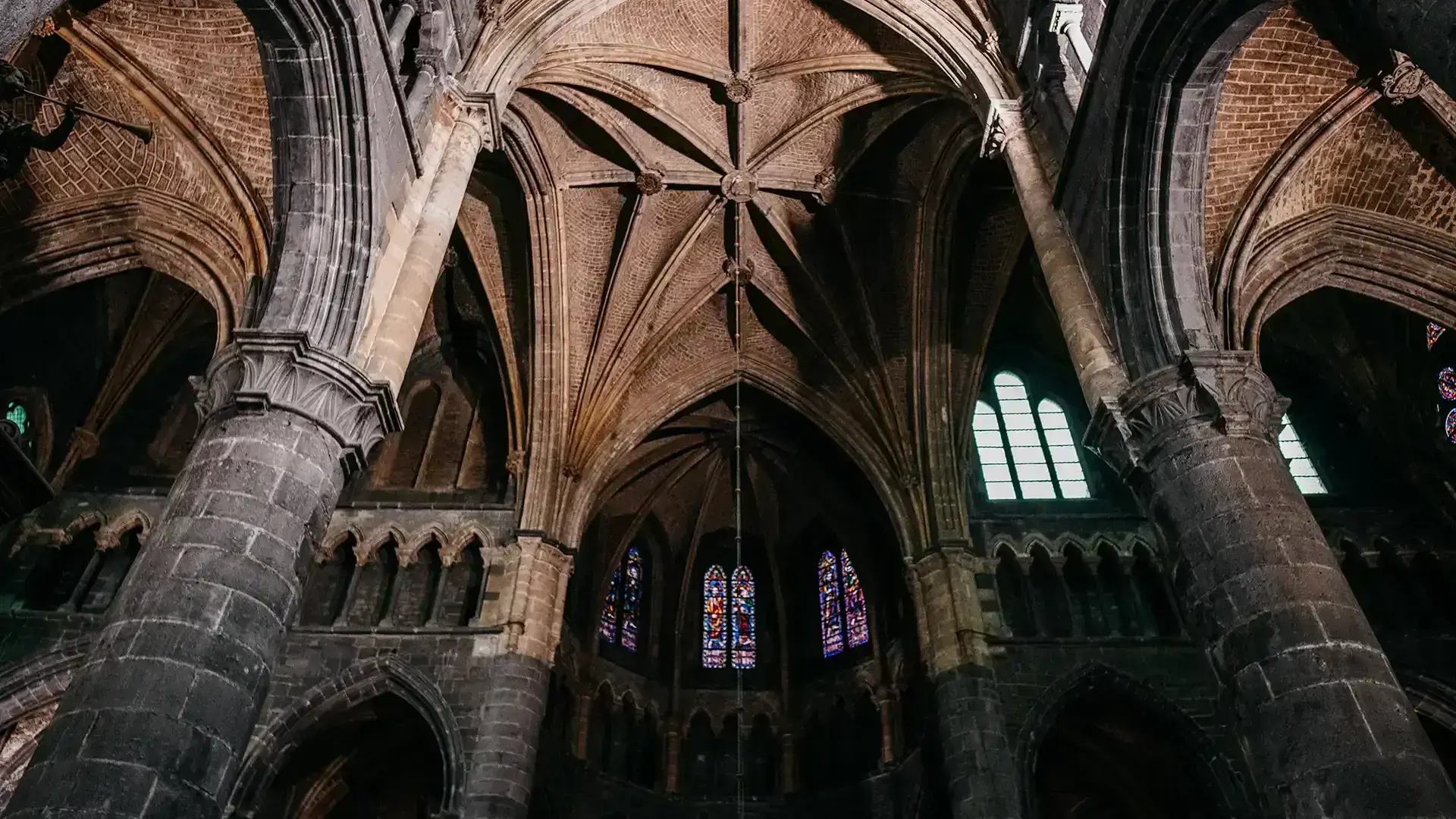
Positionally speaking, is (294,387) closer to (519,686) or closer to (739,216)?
(519,686)

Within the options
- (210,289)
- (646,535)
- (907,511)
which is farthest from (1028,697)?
(210,289)

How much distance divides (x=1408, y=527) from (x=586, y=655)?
12.1m

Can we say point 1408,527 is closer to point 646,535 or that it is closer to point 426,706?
point 646,535

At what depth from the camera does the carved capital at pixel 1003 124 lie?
9.66 m

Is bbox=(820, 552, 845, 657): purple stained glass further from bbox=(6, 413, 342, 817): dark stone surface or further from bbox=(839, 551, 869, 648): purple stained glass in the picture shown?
bbox=(6, 413, 342, 817): dark stone surface

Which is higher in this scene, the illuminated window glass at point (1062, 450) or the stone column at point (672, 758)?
the illuminated window glass at point (1062, 450)

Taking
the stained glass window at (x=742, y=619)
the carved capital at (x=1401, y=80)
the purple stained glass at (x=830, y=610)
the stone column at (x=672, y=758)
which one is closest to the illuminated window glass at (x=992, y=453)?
the purple stained glass at (x=830, y=610)

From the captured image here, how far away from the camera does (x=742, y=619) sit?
58.0 feet

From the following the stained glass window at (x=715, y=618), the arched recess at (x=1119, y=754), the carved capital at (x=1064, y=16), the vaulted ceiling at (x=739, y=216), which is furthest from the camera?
the stained glass window at (x=715, y=618)

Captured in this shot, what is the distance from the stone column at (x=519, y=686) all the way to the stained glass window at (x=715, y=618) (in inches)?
173

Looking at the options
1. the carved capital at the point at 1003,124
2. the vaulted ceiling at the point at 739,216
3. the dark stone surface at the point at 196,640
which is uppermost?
the vaulted ceiling at the point at 739,216

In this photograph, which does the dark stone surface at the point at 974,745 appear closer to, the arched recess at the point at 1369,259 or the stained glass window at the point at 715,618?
the stained glass window at the point at 715,618

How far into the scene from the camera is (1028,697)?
1232 centimetres

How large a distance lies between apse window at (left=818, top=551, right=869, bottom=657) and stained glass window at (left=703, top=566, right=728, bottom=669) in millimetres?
1733
